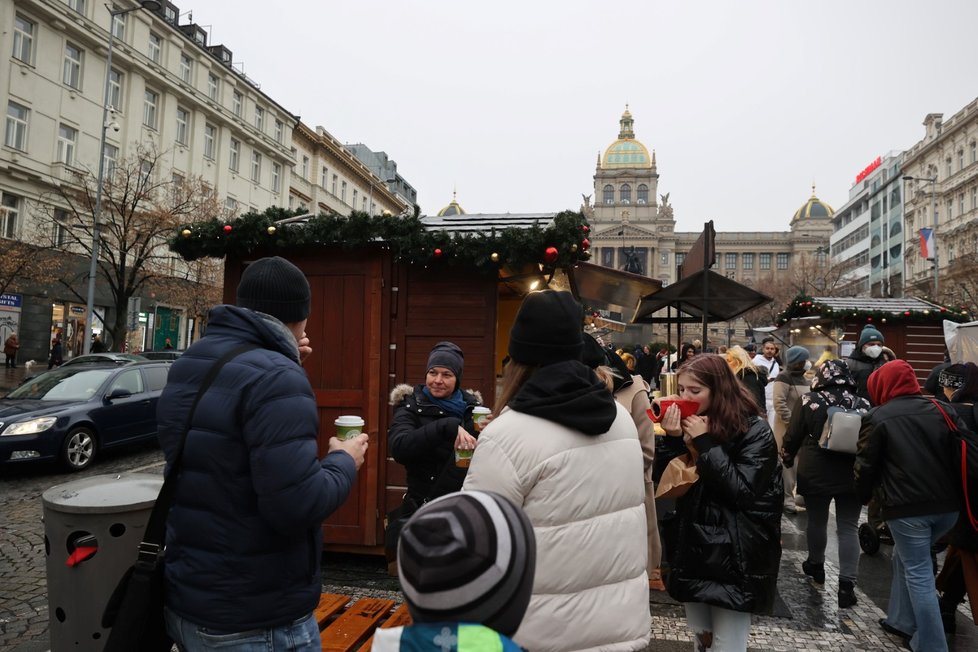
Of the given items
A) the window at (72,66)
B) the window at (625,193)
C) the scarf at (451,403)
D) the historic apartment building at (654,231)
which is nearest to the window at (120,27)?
the window at (72,66)

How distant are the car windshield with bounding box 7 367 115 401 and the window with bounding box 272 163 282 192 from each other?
110 ft

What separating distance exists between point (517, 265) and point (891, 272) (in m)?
70.2

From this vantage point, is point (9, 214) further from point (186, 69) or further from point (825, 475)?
point (825, 475)

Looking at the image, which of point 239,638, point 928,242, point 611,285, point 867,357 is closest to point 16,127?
point 611,285

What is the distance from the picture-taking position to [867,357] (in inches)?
251

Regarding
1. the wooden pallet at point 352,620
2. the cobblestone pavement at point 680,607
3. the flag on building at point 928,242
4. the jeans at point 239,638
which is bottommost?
the cobblestone pavement at point 680,607

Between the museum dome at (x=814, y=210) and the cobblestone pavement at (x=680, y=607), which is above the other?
the museum dome at (x=814, y=210)

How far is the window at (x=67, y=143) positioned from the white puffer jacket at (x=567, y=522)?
31.1 m

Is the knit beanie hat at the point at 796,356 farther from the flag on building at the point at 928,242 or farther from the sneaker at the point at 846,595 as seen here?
the flag on building at the point at 928,242

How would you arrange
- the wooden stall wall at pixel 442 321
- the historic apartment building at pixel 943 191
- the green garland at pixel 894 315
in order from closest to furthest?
the wooden stall wall at pixel 442 321, the green garland at pixel 894 315, the historic apartment building at pixel 943 191

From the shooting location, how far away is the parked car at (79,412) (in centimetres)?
839

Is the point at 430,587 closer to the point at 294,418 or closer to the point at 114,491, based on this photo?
the point at 294,418

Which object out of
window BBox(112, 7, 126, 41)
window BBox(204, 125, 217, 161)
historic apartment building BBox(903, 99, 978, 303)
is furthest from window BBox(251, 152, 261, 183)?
historic apartment building BBox(903, 99, 978, 303)

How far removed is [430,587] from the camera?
1.11 metres
